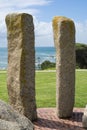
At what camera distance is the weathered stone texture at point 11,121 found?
5066 mm

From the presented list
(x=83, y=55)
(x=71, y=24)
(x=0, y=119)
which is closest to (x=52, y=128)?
(x=71, y=24)

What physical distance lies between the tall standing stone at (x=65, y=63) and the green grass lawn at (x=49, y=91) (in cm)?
239

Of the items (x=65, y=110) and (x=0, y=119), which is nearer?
(x=0, y=119)

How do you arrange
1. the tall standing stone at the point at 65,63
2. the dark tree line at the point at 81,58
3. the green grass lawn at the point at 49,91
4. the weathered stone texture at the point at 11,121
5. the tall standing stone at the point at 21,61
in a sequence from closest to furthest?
the weathered stone texture at the point at 11,121
the tall standing stone at the point at 21,61
the tall standing stone at the point at 65,63
the green grass lawn at the point at 49,91
the dark tree line at the point at 81,58

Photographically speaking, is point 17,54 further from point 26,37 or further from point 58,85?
point 58,85

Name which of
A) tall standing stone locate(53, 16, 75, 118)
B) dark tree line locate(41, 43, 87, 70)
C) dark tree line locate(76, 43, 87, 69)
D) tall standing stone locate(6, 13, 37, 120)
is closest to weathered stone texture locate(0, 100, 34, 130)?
tall standing stone locate(6, 13, 37, 120)

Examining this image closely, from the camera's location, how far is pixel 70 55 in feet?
37.8

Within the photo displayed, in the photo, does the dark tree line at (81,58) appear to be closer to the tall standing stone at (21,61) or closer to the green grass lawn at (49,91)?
the green grass lawn at (49,91)

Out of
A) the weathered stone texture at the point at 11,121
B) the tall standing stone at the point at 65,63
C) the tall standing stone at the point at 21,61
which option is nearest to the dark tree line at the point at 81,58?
the tall standing stone at the point at 65,63

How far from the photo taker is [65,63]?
11.5 metres

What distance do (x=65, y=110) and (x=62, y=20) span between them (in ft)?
8.25

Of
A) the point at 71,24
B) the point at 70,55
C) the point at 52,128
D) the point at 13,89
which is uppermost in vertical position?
the point at 71,24

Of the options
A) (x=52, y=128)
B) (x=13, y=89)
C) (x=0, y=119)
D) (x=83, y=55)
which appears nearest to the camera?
(x=0, y=119)

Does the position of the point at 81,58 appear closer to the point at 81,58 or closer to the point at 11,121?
the point at 81,58
